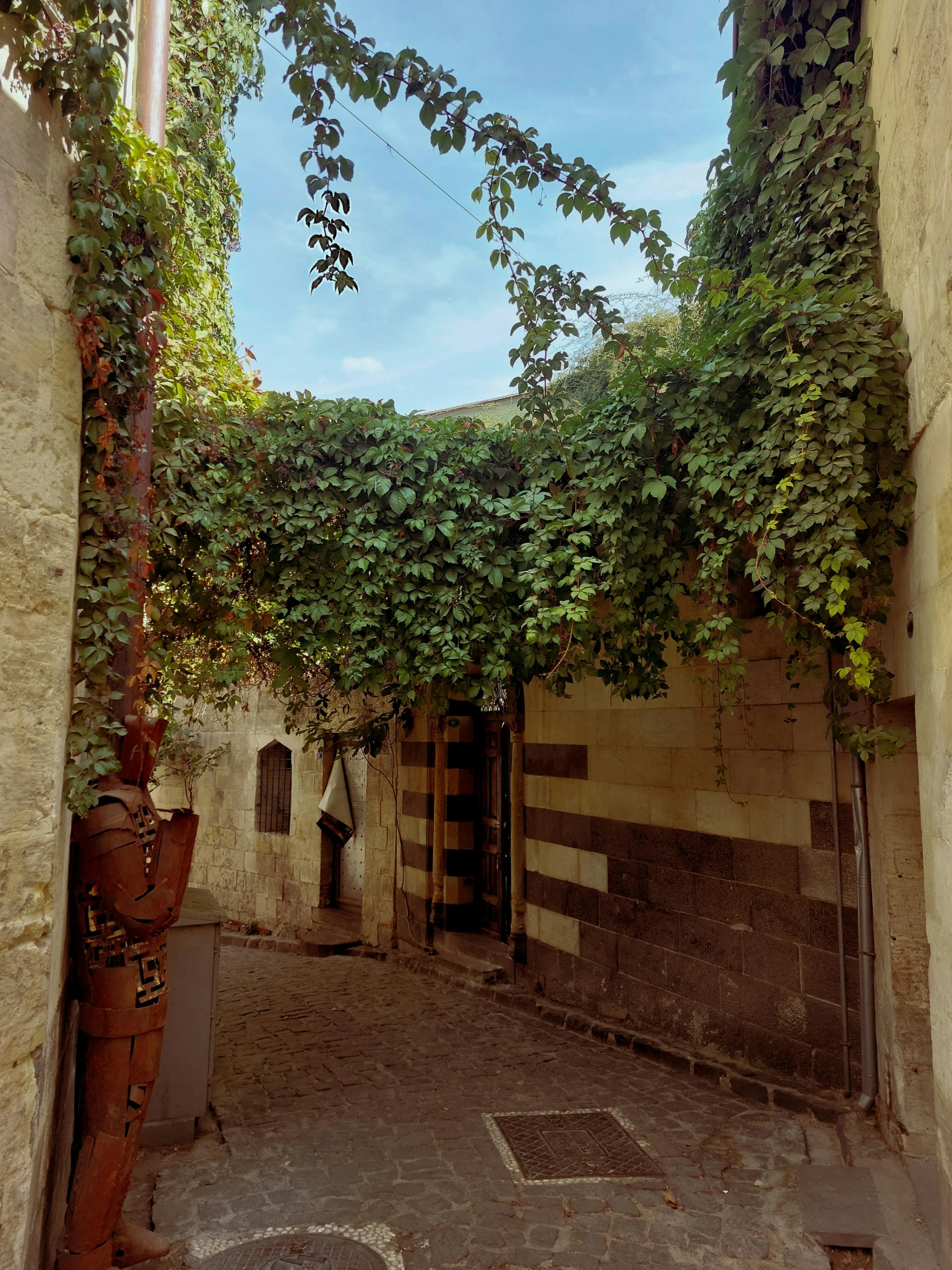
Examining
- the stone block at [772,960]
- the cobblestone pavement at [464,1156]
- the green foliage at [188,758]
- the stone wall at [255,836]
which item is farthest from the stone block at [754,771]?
the green foliage at [188,758]

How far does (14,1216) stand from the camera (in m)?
2.36

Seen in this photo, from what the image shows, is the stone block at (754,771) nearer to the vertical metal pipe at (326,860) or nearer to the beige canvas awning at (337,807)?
the beige canvas awning at (337,807)

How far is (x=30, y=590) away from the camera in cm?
247

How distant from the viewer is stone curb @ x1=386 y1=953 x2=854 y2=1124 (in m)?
5.09

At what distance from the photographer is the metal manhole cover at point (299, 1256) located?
11.9 feet

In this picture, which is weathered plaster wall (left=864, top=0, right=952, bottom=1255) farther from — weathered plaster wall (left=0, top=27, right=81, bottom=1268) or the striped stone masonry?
weathered plaster wall (left=0, top=27, right=81, bottom=1268)

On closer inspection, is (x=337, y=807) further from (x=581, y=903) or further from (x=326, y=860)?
(x=581, y=903)

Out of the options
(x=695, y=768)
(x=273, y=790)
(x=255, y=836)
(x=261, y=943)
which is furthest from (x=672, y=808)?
(x=255, y=836)

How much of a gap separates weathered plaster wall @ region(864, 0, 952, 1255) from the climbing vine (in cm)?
20

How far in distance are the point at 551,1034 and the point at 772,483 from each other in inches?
190

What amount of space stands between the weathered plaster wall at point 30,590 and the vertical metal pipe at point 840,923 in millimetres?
3971

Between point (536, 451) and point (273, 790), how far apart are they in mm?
8365

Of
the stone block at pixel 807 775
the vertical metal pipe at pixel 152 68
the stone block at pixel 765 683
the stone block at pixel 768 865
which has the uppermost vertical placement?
the vertical metal pipe at pixel 152 68

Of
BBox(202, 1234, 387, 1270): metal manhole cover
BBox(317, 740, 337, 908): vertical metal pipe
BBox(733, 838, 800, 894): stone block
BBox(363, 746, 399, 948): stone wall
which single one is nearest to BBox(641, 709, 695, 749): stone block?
BBox(733, 838, 800, 894): stone block
